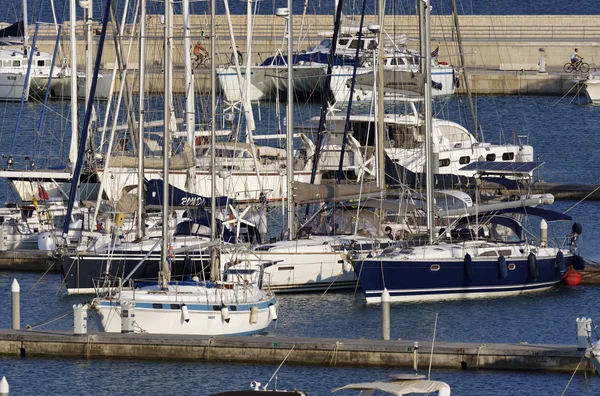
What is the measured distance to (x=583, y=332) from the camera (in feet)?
99.6

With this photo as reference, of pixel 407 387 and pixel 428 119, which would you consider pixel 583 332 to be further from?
pixel 428 119

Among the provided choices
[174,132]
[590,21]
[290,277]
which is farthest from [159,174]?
[590,21]

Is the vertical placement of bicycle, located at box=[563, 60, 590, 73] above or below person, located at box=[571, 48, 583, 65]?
below

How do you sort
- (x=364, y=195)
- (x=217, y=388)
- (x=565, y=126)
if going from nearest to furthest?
(x=217, y=388), (x=364, y=195), (x=565, y=126)

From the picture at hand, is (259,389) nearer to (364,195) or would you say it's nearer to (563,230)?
(364,195)

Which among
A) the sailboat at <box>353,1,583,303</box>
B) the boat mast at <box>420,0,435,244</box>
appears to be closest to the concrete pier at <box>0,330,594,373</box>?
the sailboat at <box>353,1,583,303</box>

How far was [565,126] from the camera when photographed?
2618 inches

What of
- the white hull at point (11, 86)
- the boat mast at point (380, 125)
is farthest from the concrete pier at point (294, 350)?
the white hull at point (11, 86)

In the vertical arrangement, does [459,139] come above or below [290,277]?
above

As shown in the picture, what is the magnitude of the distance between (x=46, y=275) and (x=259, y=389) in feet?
51.1

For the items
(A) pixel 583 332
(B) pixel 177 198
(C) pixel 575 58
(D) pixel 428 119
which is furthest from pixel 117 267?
(C) pixel 575 58

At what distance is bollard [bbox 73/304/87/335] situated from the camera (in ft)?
→ 105

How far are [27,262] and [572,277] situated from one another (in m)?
12.4

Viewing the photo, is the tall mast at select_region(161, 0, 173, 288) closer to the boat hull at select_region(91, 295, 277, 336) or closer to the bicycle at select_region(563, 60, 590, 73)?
the boat hull at select_region(91, 295, 277, 336)
